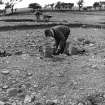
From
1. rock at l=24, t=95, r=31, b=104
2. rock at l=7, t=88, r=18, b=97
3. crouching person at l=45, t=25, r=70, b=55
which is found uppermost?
crouching person at l=45, t=25, r=70, b=55

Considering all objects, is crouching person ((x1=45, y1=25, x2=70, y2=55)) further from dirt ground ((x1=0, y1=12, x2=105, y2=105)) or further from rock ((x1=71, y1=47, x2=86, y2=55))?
rock ((x1=71, y1=47, x2=86, y2=55))

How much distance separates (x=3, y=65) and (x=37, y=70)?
37.7 inches

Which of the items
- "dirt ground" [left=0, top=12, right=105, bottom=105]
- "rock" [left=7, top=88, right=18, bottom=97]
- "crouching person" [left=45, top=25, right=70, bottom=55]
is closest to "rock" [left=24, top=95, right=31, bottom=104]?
"dirt ground" [left=0, top=12, right=105, bottom=105]

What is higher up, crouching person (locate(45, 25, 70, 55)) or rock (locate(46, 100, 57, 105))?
crouching person (locate(45, 25, 70, 55))

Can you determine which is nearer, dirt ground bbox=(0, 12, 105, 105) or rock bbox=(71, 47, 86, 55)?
dirt ground bbox=(0, 12, 105, 105)

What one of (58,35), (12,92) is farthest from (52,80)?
(58,35)

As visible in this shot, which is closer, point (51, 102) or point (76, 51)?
point (51, 102)

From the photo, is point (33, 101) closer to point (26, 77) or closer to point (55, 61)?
point (26, 77)

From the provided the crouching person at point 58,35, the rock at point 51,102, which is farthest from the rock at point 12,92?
the crouching person at point 58,35

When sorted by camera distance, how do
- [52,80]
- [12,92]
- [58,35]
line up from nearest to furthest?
[12,92] → [52,80] → [58,35]

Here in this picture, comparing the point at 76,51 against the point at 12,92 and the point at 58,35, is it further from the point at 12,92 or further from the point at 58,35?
the point at 12,92

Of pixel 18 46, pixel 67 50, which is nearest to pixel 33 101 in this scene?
pixel 67 50

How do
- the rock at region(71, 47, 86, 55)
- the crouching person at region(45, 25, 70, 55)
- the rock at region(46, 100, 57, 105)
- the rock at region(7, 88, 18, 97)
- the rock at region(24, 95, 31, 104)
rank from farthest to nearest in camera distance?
1. the rock at region(71, 47, 86, 55)
2. the crouching person at region(45, 25, 70, 55)
3. the rock at region(7, 88, 18, 97)
4. the rock at region(24, 95, 31, 104)
5. the rock at region(46, 100, 57, 105)

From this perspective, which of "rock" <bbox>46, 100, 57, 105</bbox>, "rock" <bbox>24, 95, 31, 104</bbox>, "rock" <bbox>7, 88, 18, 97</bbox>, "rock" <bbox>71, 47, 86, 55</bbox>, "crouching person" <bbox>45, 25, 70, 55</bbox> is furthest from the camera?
"rock" <bbox>71, 47, 86, 55</bbox>
